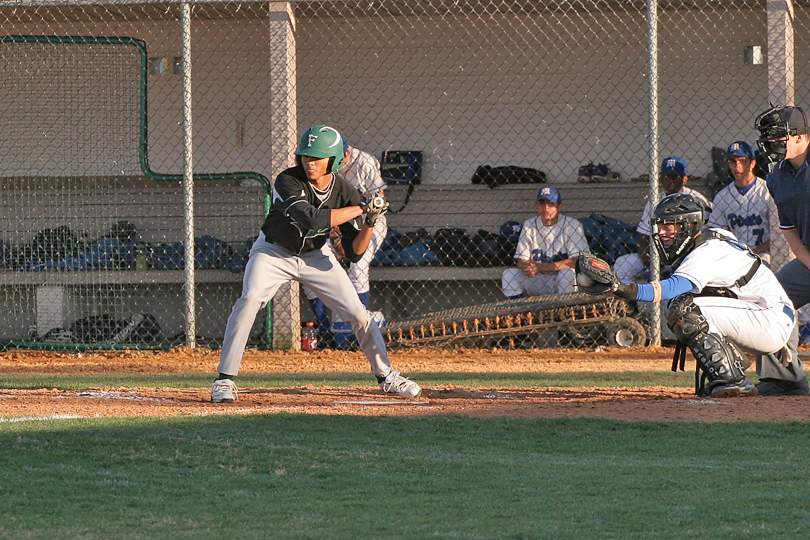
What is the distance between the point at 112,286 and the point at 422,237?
3.38m

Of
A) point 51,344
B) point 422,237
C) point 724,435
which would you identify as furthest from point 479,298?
point 724,435

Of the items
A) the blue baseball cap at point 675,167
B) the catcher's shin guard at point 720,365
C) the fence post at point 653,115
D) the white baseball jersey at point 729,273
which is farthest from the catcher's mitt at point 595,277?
the blue baseball cap at point 675,167

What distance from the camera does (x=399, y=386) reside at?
670 centimetres

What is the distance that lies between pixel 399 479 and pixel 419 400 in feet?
7.75

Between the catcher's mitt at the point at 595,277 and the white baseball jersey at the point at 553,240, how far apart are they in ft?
16.0

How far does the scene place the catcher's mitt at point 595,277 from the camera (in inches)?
225

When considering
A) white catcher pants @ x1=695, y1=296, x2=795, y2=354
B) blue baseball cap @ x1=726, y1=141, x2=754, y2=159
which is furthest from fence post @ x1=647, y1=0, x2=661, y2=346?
white catcher pants @ x1=695, y1=296, x2=795, y2=354

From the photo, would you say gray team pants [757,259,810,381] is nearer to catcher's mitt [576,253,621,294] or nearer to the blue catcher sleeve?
the blue catcher sleeve

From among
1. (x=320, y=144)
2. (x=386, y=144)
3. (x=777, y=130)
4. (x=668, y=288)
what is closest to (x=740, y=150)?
(x=777, y=130)

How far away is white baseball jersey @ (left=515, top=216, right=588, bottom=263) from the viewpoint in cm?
1065

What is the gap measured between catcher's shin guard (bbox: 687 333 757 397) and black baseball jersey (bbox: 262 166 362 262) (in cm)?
218

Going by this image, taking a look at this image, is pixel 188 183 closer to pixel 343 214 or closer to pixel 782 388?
pixel 343 214

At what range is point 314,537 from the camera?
3.31 m

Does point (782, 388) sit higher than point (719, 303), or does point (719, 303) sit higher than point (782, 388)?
point (719, 303)
